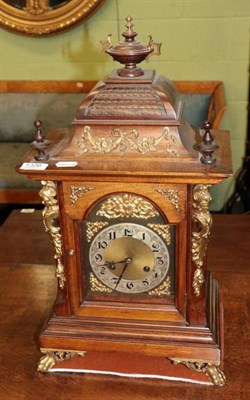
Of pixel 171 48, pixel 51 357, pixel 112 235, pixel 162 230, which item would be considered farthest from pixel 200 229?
pixel 171 48

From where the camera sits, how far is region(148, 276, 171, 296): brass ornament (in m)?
1.13

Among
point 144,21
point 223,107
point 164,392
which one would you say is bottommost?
point 164,392

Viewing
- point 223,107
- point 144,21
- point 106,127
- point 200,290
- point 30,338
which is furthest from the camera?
point 144,21

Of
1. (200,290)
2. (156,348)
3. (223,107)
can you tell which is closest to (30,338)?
(156,348)

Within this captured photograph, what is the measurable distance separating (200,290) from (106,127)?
386 mm

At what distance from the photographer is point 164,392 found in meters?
1.11

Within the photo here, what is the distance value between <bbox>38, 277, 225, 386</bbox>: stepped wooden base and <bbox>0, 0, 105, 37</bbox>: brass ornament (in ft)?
6.14

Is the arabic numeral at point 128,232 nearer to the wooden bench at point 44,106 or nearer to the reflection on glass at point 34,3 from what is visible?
the wooden bench at point 44,106

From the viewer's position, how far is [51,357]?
119 cm

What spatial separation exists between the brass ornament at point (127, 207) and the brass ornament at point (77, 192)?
0.05 m

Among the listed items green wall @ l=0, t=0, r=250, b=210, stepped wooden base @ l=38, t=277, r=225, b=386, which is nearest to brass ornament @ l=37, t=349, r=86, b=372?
stepped wooden base @ l=38, t=277, r=225, b=386

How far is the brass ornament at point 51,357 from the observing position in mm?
1183

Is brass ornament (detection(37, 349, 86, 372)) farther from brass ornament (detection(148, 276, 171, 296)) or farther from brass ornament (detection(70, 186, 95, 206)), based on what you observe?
brass ornament (detection(70, 186, 95, 206))

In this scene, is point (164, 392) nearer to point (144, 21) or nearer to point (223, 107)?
point (223, 107)
